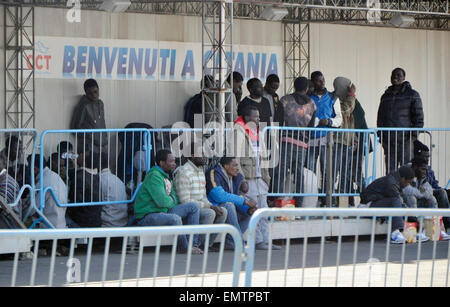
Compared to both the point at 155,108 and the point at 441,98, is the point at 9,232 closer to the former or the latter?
the point at 155,108

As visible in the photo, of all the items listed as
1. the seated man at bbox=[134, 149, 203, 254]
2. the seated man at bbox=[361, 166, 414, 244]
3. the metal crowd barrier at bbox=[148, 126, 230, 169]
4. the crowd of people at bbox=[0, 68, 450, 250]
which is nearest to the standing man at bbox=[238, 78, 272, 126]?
the crowd of people at bbox=[0, 68, 450, 250]

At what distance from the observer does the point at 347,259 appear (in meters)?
10.8

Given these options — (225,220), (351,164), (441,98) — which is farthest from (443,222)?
(441,98)

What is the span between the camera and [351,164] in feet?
43.2

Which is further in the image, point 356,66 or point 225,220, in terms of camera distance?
point 356,66

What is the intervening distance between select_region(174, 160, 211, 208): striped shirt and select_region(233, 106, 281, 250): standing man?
25.0 inches

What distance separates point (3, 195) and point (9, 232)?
5.86m

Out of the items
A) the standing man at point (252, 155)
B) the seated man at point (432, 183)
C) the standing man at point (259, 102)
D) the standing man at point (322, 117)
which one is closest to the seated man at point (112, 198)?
the standing man at point (252, 155)

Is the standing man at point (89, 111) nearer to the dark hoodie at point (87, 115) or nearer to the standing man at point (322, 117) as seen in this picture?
the dark hoodie at point (87, 115)

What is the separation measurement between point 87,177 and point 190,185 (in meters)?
1.27

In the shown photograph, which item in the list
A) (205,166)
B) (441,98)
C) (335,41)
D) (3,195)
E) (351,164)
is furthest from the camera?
(441,98)

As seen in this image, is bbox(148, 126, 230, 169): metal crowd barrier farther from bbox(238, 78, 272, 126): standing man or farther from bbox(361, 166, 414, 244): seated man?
bbox(361, 166, 414, 244): seated man

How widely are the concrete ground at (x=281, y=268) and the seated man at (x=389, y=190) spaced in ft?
1.77

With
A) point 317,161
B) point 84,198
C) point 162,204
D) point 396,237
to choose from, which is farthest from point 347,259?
point 84,198
